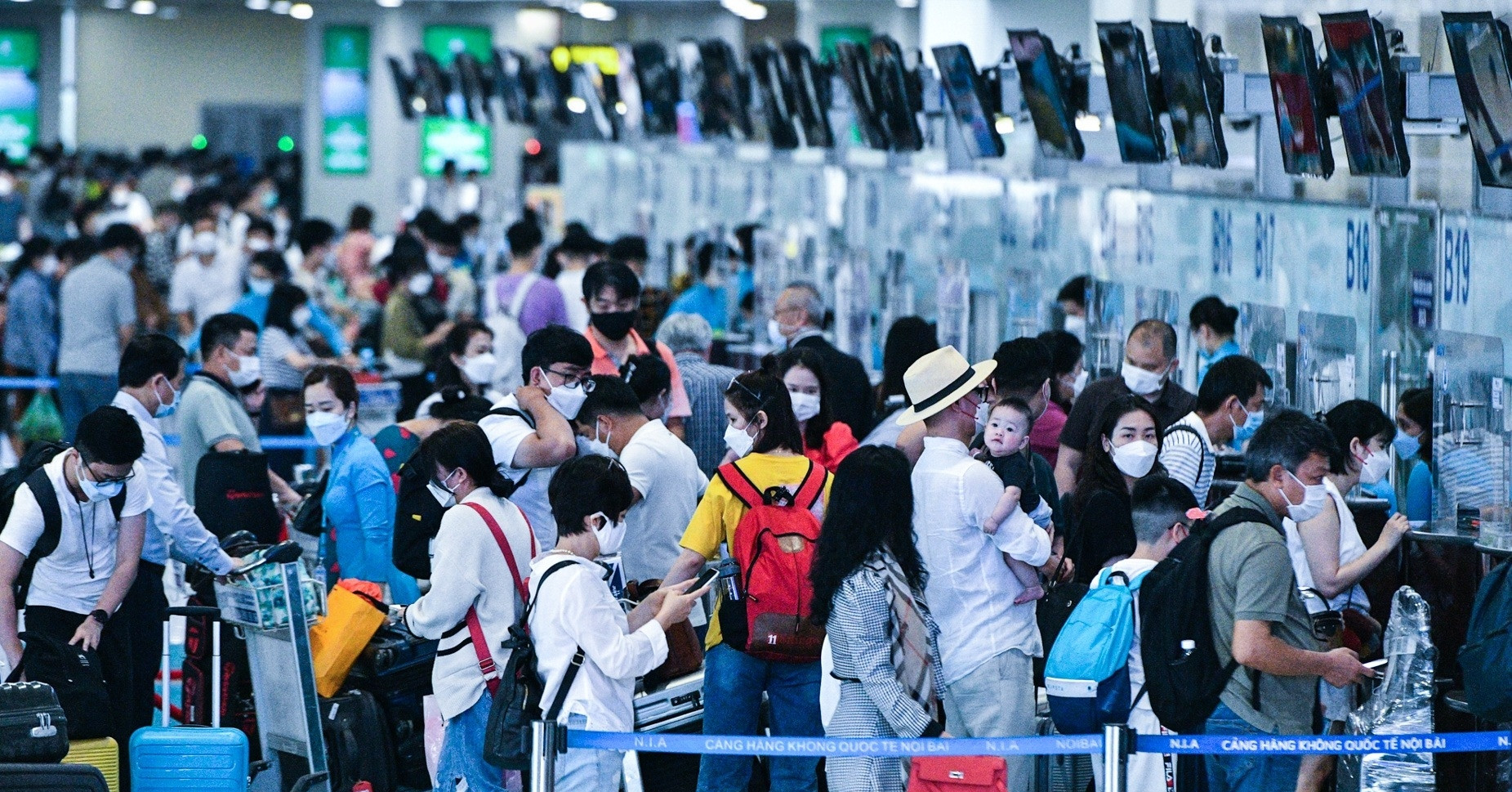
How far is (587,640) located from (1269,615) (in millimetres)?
1564

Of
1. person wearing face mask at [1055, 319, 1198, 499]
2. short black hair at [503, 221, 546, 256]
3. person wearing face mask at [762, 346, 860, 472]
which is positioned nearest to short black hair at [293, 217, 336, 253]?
short black hair at [503, 221, 546, 256]

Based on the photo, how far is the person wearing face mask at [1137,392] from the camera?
7133 mm

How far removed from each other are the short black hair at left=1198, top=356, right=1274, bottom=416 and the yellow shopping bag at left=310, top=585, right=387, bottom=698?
260cm

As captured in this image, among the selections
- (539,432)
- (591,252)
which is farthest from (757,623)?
(591,252)

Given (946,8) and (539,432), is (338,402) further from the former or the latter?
(946,8)

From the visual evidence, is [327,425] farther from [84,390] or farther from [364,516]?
[84,390]

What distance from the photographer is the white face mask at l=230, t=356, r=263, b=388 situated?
8181mm

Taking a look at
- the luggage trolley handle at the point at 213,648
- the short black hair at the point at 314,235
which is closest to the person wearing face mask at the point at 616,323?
the luggage trolley handle at the point at 213,648

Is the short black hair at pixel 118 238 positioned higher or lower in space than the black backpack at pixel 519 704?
higher

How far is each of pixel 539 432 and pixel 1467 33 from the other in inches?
115

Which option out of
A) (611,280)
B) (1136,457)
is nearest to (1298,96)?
(1136,457)

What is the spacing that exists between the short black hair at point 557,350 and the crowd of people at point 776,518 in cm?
1

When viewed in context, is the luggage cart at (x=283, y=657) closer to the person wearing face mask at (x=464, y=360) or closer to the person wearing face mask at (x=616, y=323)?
the person wearing face mask at (x=616, y=323)

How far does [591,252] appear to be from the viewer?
12141 millimetres
